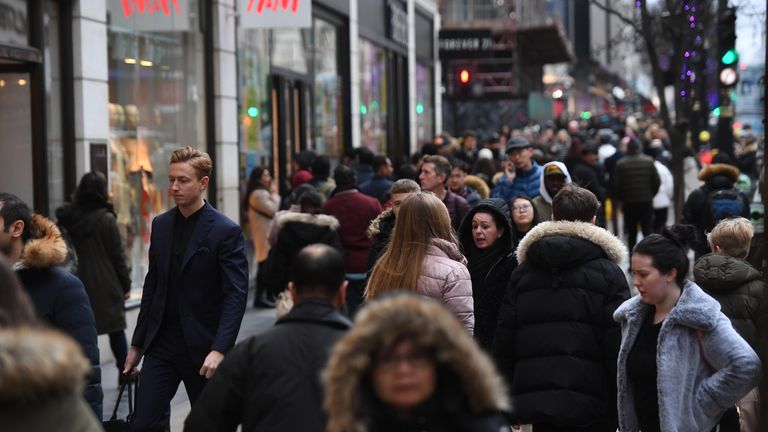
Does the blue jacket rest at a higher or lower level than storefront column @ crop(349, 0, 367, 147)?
lower

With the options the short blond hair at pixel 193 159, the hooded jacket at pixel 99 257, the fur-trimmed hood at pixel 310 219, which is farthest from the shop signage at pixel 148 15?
the short blond hair at pixel 193 159

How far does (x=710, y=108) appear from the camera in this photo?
3353 centimetres

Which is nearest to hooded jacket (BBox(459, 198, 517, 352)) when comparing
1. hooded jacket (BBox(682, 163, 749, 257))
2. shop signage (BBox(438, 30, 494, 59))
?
hooded jacket (BBox(682, 163, 749, 257))

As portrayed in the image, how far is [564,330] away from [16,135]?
269 inches

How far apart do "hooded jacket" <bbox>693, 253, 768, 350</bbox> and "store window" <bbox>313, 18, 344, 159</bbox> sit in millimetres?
14527

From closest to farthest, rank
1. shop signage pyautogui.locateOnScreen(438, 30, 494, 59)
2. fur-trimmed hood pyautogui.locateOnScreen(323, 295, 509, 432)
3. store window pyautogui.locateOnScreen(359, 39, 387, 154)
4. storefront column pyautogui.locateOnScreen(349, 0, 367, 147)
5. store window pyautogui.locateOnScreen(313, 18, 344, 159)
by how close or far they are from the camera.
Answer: fur-trimmed hood pyautogui.locateOnScreen(323, 295, 509, 432), store window pyautogui.locateOnScreen(313, 18, 344, 159), storefront column pyautogui.locateOnScreen(349, 0, 367, 147), store window pyautogui.locateOnScreen(359, 39, 387, 154), shop signage pyautogui.locateOnScreen(438, 30, 494, 59)

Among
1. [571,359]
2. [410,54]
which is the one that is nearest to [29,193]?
[571,359]

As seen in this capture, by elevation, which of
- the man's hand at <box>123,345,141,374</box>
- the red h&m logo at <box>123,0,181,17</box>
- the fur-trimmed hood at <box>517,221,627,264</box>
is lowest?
the man's hand at <box>123,345,141,374</box>

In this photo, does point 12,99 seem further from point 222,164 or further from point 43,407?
point 43,407

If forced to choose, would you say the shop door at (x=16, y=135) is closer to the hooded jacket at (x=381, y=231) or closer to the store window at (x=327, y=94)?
the hooded jacket at (x=381, y=231)

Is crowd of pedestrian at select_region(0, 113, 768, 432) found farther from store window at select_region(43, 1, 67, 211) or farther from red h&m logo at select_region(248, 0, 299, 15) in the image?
red h&m logo at select_region(248, 0, 299, 15)

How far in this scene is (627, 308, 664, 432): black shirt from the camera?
5.95 m

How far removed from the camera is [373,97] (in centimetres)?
2658

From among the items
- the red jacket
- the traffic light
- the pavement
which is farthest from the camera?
the traffic light
